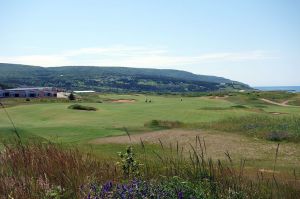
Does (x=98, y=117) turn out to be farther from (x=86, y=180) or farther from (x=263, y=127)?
(x=86, y=180)

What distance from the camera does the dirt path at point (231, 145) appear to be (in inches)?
759

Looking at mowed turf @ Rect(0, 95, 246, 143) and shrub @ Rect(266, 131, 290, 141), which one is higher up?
shrub @ Rect(266, 131, 290, 141)

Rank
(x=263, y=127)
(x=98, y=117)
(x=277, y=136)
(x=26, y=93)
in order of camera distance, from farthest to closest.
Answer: (x=26, y=93) < (x=98, y=117) < (x=263, y=127) < (x=277, y=136)

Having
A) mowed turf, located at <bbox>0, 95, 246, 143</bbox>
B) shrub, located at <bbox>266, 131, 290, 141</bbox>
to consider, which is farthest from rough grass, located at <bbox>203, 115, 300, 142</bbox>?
mowed turf, located at <bbox>0, 95, 246, 143</bbox>

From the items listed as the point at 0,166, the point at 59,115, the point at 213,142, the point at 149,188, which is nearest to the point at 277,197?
the point at 149,188

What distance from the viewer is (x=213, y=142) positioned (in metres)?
23.5

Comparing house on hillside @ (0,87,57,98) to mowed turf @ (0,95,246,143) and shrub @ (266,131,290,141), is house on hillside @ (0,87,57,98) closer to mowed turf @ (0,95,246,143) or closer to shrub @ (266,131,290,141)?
mowed turf @ (0,95,246,143)

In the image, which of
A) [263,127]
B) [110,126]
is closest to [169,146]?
[110,126]

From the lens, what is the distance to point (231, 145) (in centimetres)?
2275

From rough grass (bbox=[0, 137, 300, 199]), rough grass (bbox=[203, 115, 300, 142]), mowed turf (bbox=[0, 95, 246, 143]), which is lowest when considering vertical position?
mowed turf (bbox=[0, 95, 246, 143])

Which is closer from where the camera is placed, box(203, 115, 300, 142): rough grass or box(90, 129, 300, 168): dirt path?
box(90, 129, 300, 168): dirt path

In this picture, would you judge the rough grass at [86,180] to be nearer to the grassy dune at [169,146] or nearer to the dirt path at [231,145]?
the grassy dune at [169,146]

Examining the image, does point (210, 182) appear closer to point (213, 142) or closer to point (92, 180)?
point (92, 180)

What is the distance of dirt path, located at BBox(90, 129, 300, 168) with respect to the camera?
1928cm
